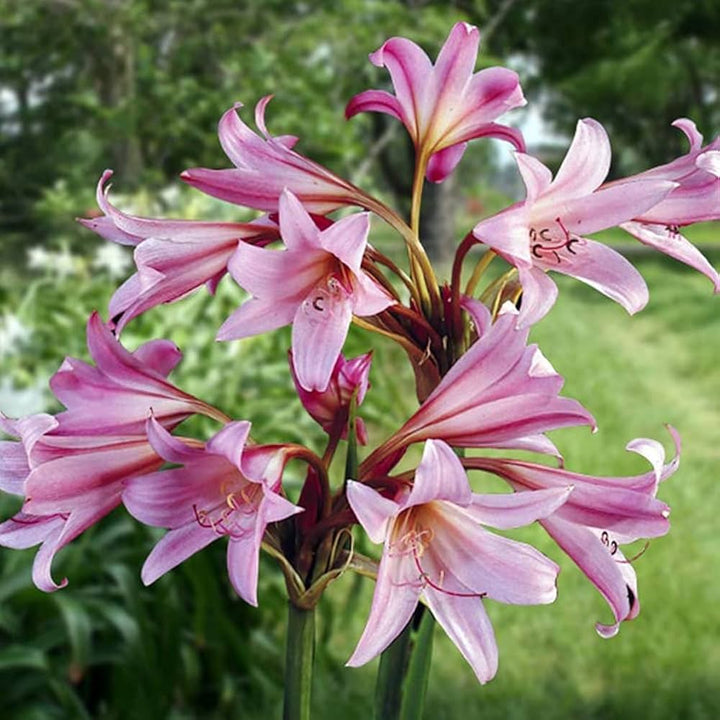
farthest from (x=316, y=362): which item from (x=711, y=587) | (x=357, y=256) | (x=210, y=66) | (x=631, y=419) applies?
(x=210, y=66)

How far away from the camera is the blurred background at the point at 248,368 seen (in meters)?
2.30

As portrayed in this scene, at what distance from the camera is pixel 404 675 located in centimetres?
76

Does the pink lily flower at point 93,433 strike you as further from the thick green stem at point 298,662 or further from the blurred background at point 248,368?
the blurred background at point 248,368

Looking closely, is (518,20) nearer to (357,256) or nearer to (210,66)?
(210,66)

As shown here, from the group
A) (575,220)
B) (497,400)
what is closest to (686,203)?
(575,220)

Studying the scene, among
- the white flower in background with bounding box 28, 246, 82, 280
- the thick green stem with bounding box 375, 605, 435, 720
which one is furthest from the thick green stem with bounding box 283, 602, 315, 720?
the white flower in background with bounding box 28, 246, 82, 280

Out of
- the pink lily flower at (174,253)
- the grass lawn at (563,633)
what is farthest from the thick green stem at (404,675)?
the grass lawn at (563,633)

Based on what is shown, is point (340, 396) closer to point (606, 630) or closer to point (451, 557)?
point (451, 557)

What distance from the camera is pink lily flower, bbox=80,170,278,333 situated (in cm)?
70

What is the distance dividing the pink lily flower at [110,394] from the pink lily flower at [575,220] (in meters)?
0.23

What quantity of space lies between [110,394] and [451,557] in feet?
0.79

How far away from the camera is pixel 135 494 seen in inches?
25.2

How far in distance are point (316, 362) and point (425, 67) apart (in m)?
0.24

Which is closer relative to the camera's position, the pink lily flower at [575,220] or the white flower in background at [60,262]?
the pink lily flower at [575,220]
